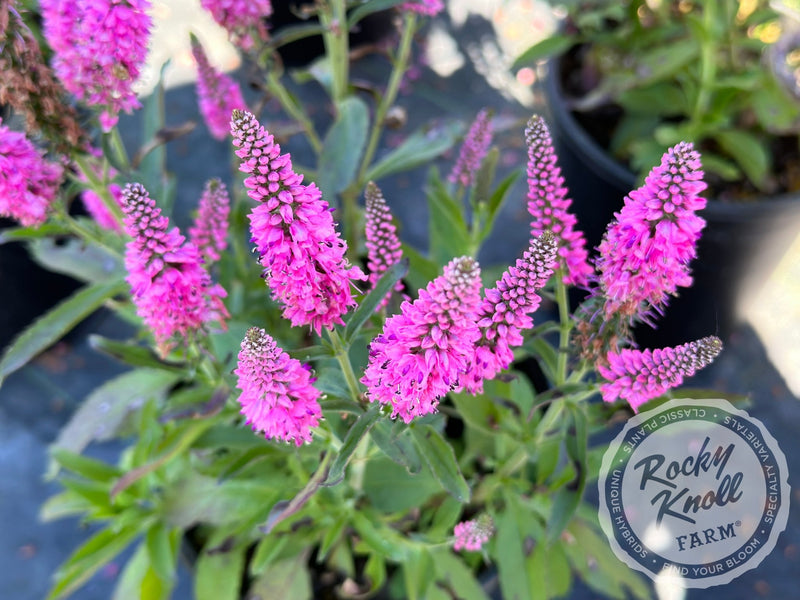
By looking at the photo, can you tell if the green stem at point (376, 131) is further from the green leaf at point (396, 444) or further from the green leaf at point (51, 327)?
the green leaf at point (396, 444)

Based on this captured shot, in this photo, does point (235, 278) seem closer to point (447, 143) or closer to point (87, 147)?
point (87, 147)

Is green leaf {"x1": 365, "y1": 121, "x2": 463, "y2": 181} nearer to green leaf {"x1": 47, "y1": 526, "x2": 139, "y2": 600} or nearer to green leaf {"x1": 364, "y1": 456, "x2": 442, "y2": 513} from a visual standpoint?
green leaf {"x1": 364, "y1": 456, "x2": 442, "y2": 513}

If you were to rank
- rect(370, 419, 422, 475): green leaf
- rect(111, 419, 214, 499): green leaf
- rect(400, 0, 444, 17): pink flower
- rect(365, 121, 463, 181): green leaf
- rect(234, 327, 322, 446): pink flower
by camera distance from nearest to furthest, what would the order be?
rect(234, 327, 322, 446): pink flower → rect(370, 419, 422, 475): green leaf → rect(111, 419, 214, 499): green leaf → rect(400, 0, 444, 17): pink flower → rect(365, 121, 463, 181): green leaf

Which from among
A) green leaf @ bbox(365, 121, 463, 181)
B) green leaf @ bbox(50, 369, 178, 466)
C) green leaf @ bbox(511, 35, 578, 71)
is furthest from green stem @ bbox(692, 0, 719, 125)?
green leaf @ bbox(50, 369, 178, 466)

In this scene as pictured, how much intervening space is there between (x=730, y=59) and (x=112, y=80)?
7.07 feet

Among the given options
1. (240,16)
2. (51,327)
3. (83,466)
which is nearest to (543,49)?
(240,16)

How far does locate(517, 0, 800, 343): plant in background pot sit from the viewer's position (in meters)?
2.33

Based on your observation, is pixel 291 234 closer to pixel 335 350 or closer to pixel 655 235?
pixel 335 350

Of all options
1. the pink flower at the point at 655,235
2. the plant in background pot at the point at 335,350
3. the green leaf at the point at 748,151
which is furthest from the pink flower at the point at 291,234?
the green leaf at the point at 748,151

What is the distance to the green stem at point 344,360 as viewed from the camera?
1.09 m

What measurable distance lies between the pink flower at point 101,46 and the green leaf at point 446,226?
0.76 m

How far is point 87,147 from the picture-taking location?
57.5 inches

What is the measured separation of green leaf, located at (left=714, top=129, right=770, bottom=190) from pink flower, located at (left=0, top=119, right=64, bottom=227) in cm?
214

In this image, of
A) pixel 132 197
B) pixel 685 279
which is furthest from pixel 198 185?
pixel 685 279
